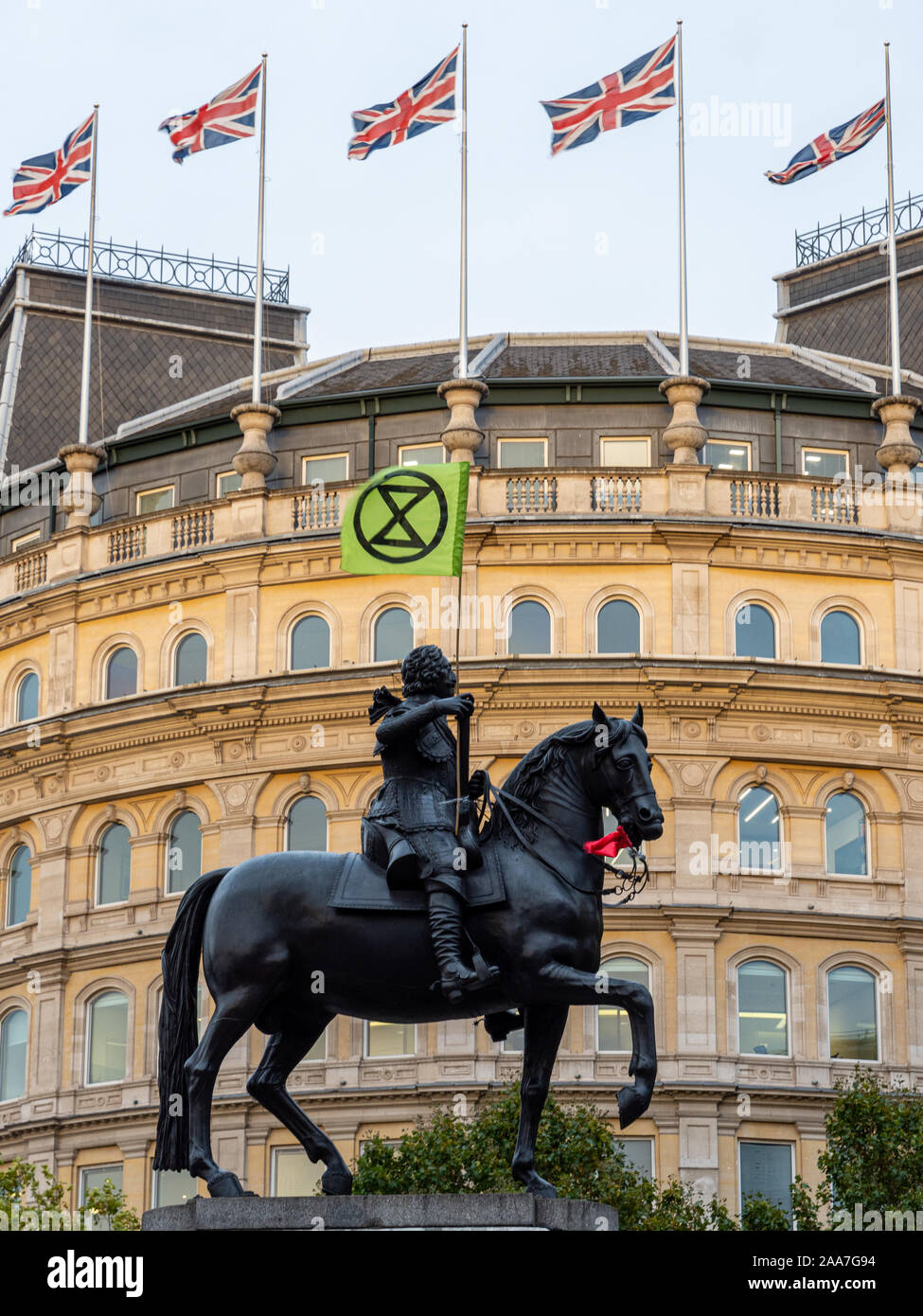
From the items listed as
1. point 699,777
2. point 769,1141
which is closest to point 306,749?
point 699,777

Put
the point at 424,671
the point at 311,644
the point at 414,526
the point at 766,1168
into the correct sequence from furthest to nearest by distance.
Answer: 1. the point at 311,644
2. the point at 766,1168
3. the point at 414,526
4. the point at 424,671

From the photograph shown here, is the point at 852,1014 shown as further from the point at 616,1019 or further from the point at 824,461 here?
the point at 824,461

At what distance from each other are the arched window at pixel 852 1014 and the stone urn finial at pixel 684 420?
12858 mm

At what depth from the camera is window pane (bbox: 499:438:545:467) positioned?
6209 cm

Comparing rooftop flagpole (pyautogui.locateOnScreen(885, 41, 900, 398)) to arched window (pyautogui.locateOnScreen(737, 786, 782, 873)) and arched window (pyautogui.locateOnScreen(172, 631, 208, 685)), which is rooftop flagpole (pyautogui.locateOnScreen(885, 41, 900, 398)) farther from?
arched window (pyautogui.locateOnScreen(172, 631, 208, 685))

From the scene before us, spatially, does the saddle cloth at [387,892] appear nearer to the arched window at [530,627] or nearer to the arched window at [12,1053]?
the arched window at [530,627]

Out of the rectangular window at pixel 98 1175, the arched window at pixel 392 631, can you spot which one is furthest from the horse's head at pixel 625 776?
the rectangular window at pixel 98 1175

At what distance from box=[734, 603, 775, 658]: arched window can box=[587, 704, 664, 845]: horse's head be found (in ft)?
131

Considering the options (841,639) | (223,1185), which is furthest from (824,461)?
(223,1185)

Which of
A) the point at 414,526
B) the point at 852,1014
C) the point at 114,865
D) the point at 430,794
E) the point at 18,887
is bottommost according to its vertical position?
the point at 430,794

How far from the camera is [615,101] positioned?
187 feet

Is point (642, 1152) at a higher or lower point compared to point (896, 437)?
lower

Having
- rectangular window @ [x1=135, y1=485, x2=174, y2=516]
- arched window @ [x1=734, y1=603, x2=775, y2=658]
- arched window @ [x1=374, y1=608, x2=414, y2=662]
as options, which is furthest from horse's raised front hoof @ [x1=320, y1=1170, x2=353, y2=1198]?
rectangular window @ [x1=135, y1=485, x2=174, y2=516]

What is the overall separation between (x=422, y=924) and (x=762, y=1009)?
39369 mm
